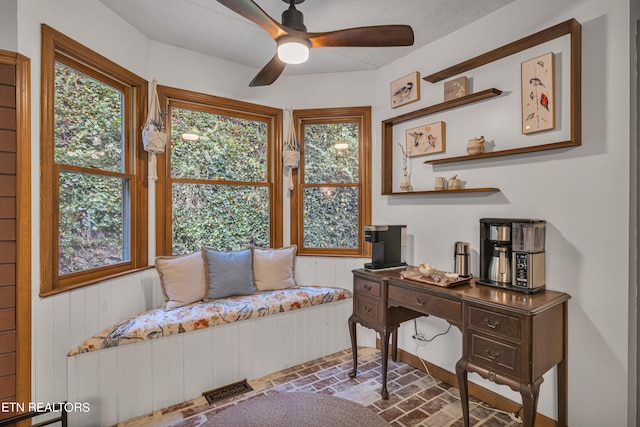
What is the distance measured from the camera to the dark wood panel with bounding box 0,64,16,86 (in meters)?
1.61

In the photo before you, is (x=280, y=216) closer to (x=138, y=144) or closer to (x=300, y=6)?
(x=138, y=144)

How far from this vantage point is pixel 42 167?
1788mm

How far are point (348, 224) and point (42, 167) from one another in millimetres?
2444

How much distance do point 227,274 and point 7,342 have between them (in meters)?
1.37

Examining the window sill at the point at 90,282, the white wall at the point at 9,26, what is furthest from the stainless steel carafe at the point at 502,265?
the white wall at the point at 9,26

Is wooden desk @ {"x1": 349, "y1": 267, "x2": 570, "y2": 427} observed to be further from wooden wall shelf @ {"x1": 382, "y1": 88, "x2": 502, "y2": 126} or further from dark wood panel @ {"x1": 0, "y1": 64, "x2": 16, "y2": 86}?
dark wood panel @ {"x1": 0, "y1": 64, "x2": 16, "y2": 86}

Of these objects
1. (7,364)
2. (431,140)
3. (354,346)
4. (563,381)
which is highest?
(431,140)

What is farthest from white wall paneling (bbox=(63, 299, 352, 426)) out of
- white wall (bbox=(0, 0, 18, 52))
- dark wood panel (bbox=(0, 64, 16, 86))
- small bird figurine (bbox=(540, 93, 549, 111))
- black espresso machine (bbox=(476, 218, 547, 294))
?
small bird figurine (bbox=(540, 93, 549, 111))

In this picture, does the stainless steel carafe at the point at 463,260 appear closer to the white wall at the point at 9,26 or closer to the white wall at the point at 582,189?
the white wall at the point at 582,189

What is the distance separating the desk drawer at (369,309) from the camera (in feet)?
7.60

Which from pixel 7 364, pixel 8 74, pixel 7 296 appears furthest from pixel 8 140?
pixel 7 364

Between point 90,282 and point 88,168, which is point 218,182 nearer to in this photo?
point 88,168

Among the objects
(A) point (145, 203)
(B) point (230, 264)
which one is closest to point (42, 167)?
(A) point (145, 203)

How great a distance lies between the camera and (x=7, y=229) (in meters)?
1.63
